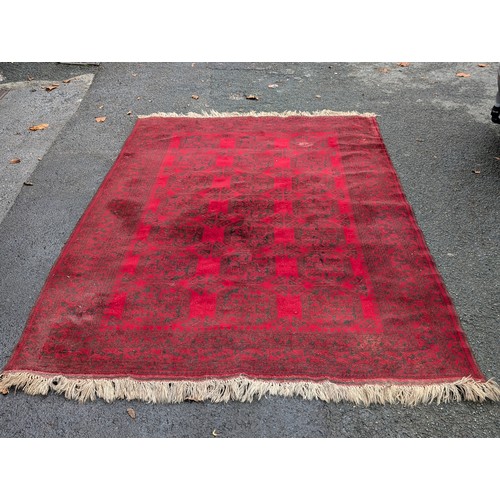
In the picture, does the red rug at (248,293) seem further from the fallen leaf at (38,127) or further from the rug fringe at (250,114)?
the fallen leaf at (38,127)

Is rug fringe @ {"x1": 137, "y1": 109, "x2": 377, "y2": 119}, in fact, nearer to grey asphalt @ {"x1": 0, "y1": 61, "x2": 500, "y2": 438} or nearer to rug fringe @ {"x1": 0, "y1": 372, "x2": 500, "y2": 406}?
grey asphalt @ {"x1": 0, "y1": 61, "x2": 500, "y2": 438}

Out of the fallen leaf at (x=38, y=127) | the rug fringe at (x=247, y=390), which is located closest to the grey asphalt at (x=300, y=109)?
the rug fringe at (x=247, y=390)

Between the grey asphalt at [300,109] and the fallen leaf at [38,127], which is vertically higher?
the fallen leaf at [38,127]

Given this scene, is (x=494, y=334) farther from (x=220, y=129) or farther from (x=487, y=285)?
(x=220, y=129)

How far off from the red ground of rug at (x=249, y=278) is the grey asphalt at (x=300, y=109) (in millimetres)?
101

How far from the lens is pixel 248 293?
2057mm

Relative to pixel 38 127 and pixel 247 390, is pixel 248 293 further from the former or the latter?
pixel 38 127

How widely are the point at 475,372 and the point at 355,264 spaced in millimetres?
642

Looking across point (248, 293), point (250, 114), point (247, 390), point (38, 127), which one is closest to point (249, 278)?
point (248, 293)

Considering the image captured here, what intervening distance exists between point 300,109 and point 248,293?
1.90 metres

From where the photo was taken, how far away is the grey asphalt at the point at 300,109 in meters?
1.62

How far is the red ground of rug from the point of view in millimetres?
1797

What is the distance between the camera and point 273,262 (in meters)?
2.21

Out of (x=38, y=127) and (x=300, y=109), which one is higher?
(x=38, y=127)
